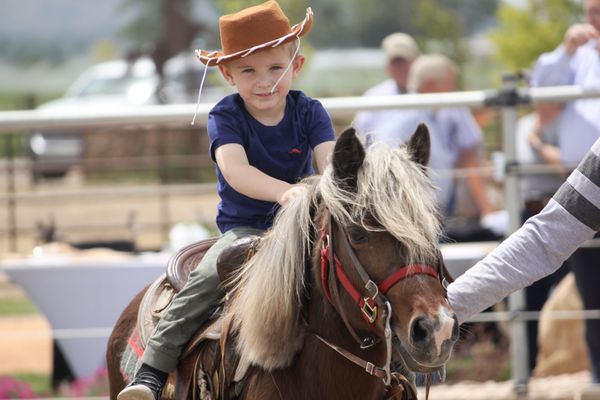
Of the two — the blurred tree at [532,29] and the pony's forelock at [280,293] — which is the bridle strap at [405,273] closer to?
the pony's forelock at [280,293]

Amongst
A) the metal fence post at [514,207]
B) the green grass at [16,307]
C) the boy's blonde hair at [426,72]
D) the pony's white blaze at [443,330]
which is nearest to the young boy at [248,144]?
the pony's white blaze at [443,330]

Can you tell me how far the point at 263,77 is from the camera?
3857 millimetres

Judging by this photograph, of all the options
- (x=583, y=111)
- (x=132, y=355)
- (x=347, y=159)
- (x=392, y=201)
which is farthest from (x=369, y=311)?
(x=583, y=111)

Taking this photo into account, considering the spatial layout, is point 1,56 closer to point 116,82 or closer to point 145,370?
point 116,82

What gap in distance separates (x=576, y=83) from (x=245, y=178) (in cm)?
385

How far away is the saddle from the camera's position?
373 centimetres

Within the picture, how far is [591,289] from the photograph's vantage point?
6.52m

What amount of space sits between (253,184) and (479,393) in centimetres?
307

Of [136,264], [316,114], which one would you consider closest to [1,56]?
[136,264]

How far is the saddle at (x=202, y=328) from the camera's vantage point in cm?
373

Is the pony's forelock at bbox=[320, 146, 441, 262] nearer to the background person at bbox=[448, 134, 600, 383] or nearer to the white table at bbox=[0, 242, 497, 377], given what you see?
the background person at bbox=[448, 134, 600, 383]

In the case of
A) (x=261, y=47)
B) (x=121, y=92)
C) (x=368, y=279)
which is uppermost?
(x=261, y=47)

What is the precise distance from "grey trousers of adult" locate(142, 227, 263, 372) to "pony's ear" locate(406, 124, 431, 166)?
686 mm

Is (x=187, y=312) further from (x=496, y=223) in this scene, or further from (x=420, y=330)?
(x=496, y=223)
